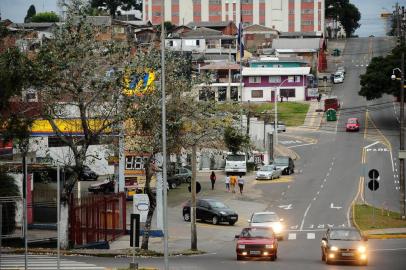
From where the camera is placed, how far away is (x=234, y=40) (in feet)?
529

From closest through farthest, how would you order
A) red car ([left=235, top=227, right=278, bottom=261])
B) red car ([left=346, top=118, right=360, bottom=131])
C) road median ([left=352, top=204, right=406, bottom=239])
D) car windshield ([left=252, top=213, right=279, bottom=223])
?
red car ([left=235, top=227, right=278, bottom=261])
car windshield ([left=252, top=213, right=279, bottom=223])
road median ([left=352, top=204, right=406, bottom=239])
red car ([left=346, top=118, right=360, bottom=131])

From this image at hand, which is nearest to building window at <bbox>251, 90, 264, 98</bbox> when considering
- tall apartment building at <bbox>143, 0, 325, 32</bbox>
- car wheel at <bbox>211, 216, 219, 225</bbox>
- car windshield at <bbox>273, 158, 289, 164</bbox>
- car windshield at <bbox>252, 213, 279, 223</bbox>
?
car windshield at <bbox>273, 158, 289, 164</bbox>

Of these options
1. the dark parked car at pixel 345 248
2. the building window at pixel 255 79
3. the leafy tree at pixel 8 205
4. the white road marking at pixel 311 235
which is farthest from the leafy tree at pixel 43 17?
the dark parked car at pixel 345 248

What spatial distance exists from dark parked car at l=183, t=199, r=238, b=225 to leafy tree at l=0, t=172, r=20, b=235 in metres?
11.5

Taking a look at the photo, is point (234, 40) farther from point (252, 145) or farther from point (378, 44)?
point (252, 145)

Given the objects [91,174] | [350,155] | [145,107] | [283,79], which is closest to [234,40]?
[283,79]

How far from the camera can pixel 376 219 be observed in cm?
5334

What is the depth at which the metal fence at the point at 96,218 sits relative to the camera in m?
43.3

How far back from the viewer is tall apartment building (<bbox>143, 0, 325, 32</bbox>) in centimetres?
19075

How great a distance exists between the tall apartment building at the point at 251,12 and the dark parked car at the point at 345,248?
15378 cm

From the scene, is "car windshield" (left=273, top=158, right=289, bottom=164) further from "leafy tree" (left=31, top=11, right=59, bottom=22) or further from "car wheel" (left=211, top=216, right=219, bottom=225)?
"leafy tree" (left=31, top=11, right=59, bottom=22)

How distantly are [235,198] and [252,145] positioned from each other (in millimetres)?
17693

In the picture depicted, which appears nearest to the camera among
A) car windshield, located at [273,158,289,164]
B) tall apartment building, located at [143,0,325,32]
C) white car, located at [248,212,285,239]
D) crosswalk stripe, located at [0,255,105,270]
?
crosswalk stripe, located at [0,255,105,270]

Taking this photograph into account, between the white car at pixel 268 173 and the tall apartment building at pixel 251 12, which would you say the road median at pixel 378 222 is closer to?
the white car at pixel 268 173
